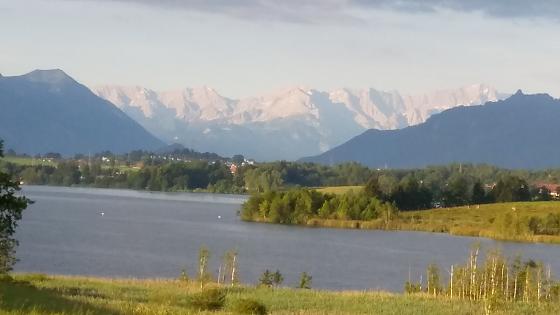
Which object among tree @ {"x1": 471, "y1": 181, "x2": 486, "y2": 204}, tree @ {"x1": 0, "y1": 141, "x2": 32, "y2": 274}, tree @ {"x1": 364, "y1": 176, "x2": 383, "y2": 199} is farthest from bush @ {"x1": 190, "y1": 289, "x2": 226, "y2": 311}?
tree @ {"x1": 471, "y1": 181, "x2": 486, "y2": 204}

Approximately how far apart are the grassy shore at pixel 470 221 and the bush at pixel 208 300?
70805mm

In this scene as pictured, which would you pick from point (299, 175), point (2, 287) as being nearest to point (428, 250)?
point (2, 287)

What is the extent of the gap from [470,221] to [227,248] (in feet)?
149

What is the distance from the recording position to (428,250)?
80.0 metres

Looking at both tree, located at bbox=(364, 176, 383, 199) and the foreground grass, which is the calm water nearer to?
the foreground grass

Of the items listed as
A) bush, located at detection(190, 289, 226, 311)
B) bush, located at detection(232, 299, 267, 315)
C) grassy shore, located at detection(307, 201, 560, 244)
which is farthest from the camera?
grassy shore, located at detection(307, 201, 560, 244)

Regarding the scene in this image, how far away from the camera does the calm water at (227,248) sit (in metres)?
55.6

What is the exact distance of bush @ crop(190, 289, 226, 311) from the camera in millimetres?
26636

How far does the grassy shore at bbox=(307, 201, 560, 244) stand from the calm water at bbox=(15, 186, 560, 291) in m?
5.07

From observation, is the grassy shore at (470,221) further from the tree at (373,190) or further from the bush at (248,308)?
the bush at (248,308)

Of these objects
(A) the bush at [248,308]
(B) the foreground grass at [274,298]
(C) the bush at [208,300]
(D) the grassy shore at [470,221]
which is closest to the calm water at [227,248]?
(D) the grassy shore at [470,221]

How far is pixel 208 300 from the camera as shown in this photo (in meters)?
27.2

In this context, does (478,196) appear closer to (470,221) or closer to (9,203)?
(470,221)

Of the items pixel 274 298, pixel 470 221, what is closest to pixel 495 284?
pixel 274 298
